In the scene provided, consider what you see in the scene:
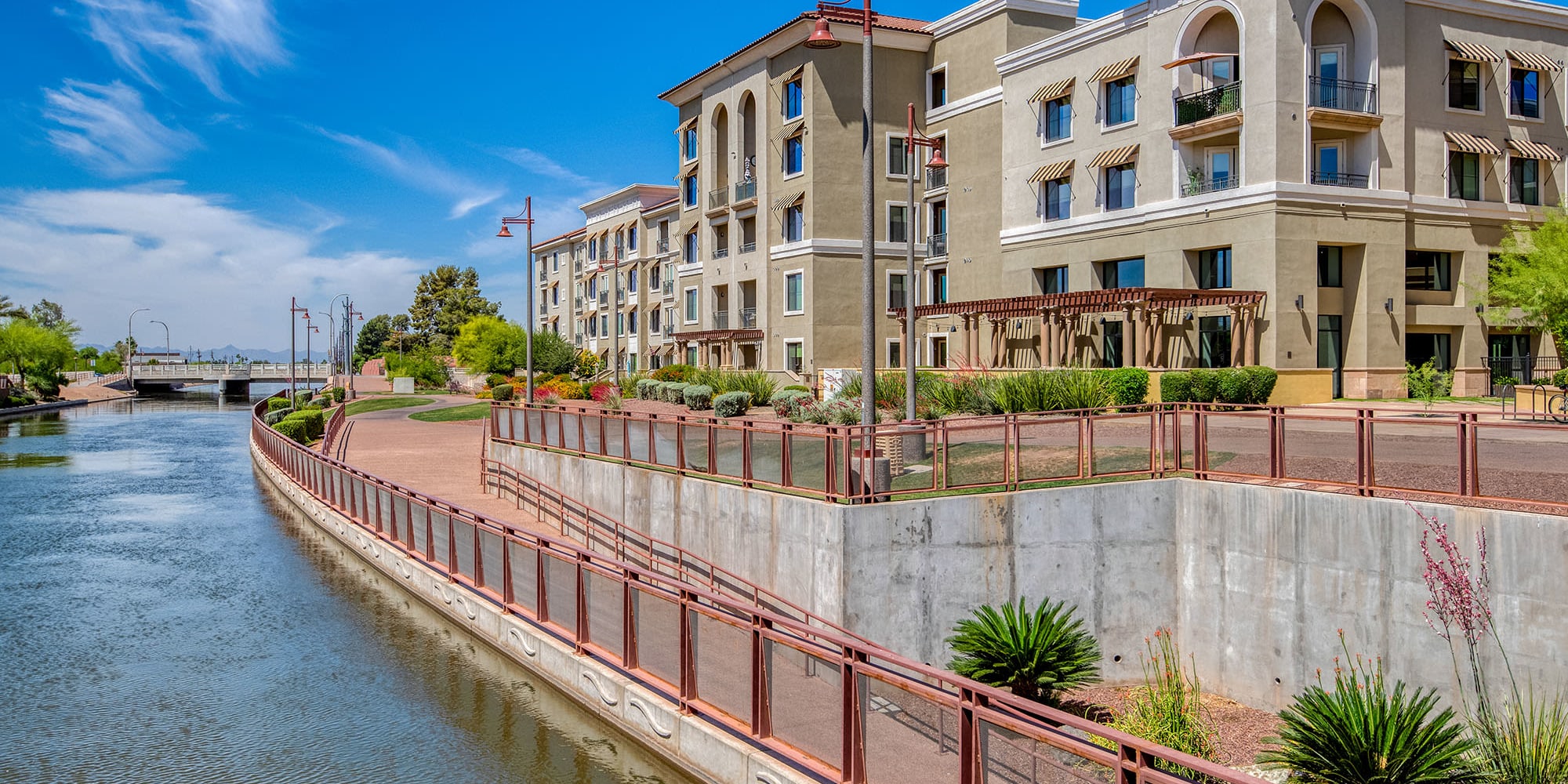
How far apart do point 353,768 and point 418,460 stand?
25721 millimetres

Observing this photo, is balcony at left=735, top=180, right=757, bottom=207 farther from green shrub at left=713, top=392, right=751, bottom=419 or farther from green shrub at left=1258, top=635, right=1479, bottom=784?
green shrub at left=1258, top=635, right=1479, bottom=784

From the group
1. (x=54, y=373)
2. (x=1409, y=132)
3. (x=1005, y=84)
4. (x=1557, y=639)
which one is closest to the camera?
(x=1557, y=639)

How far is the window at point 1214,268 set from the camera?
114 feet

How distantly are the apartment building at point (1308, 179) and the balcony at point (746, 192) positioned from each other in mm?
17439

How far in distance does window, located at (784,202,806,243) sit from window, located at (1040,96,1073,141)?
484 inches

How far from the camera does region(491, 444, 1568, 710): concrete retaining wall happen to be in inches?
475

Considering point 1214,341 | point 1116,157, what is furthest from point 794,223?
point 1214,341

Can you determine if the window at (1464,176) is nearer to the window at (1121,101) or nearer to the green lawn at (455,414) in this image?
the window at (1121,101)

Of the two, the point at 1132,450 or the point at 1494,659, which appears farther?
the point at 1132,450

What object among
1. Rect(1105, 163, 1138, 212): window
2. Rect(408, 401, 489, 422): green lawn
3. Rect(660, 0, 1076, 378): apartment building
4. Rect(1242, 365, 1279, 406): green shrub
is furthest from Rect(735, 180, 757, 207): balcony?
Rect(1242, 365, 1279, 406): green shrub

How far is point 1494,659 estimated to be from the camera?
38.5 feet

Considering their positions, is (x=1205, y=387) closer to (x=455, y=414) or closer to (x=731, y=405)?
(x=731, y=405)

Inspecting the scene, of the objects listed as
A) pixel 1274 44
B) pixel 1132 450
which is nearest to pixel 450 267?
pixel 1274 44

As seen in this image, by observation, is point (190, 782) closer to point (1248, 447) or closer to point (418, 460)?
point (1248, 447)
